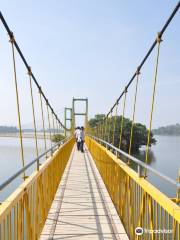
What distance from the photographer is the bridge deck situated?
372 centimetres

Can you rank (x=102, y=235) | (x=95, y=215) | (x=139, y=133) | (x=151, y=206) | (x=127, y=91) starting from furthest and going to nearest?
(x=139, y=133) < (x=127, y=91) < (x=95, y=215) < (x=102, y=235) < (x=151, y=206)

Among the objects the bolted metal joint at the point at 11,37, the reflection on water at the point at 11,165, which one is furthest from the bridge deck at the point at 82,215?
the bolted metal joint at the point at 11,37

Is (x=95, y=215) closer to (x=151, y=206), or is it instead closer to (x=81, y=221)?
(x=81, y=221)

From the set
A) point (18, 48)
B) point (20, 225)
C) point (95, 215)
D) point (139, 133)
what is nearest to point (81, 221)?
point (95, 215)

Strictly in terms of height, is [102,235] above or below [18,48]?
below

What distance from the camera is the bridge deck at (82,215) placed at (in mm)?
3725

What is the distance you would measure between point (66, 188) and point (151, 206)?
4.23 m

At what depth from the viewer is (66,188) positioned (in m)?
6.59

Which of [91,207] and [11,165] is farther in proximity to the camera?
[11,165]

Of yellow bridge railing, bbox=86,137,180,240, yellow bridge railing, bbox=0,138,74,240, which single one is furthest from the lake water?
yellow bridge railing, bbox=0,138,74,240

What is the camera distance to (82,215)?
14.9 ft

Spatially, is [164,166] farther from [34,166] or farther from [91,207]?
[91,207]

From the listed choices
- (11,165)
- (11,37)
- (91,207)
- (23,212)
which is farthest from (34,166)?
(11,165)

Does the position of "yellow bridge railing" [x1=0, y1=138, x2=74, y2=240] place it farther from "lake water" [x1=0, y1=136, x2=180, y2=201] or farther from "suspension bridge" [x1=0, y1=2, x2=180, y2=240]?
"lake water" [x1=0, y1=136, x2=180, y2=201]
